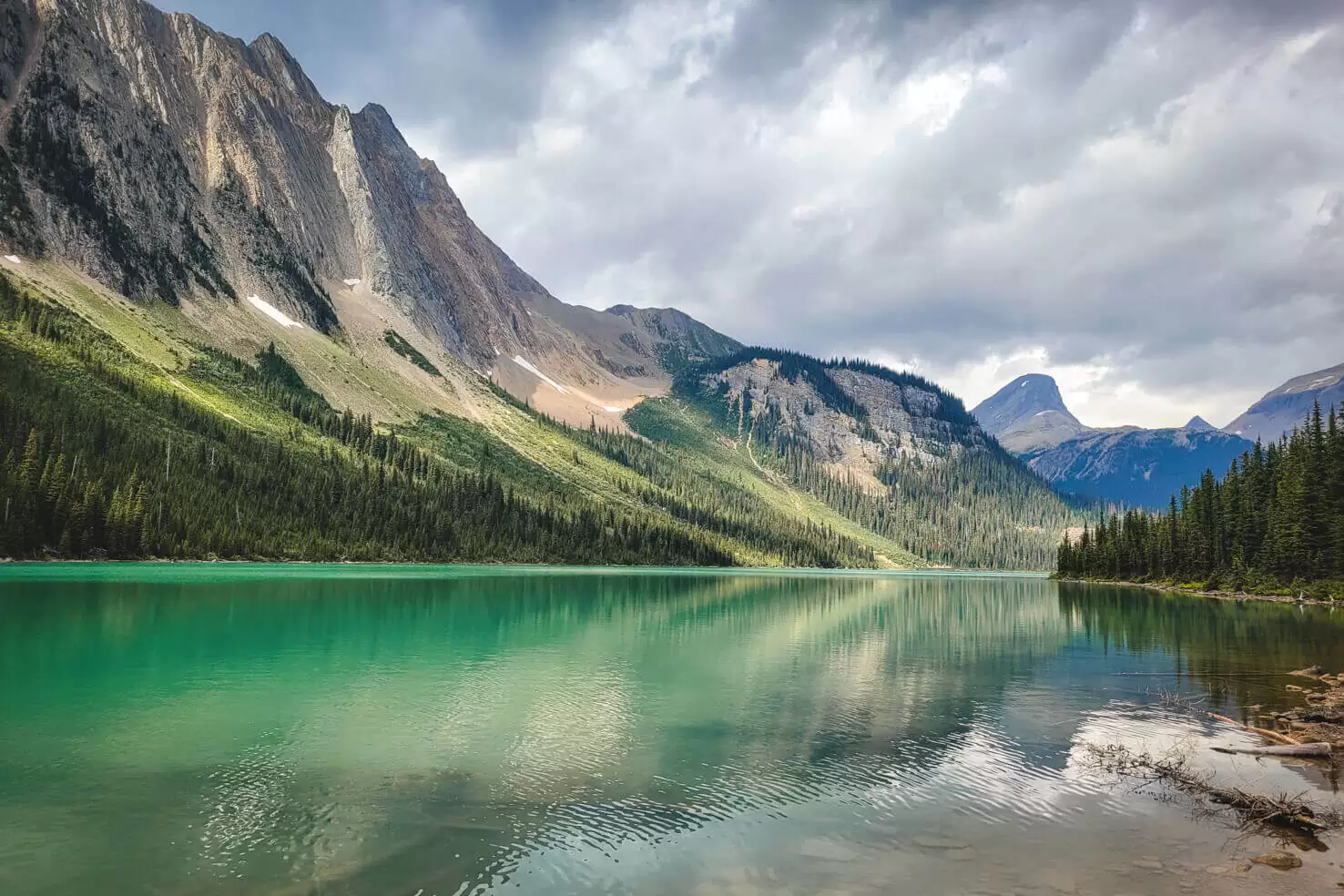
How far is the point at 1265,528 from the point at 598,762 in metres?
91.4

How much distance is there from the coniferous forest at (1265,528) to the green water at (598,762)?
30633 millimetres

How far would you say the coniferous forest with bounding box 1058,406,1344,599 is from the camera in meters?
72.2

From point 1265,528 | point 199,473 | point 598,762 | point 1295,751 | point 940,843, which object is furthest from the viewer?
point 199,473

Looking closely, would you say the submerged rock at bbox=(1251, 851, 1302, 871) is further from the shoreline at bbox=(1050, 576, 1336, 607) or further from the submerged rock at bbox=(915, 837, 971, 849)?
the shoreline at bbox=(1050, 576, 1336, 607)

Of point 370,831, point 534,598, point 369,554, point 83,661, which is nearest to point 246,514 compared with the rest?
point 369,554

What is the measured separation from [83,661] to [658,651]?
86.6ft

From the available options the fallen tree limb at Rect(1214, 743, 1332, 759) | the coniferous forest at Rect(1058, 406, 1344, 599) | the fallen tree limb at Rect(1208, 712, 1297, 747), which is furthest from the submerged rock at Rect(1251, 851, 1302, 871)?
the coniferous forest at Rect(1058, 406, 1344, 599)

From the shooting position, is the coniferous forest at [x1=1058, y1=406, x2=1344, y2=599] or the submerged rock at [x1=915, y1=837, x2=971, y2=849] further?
the coniferous forest at [x1=1058, y1=406, x2=1344, y2=599]

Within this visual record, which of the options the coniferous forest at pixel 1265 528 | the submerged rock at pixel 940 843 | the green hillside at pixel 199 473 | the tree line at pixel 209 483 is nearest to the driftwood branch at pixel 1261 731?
the submerged rock at pixel 940 843

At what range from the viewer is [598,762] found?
20891 mm

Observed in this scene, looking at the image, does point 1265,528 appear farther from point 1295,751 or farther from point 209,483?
point 209,483

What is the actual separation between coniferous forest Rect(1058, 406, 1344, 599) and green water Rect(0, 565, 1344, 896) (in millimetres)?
30633

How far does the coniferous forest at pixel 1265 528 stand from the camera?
7225 cm

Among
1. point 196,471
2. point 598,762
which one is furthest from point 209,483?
point 598,762
